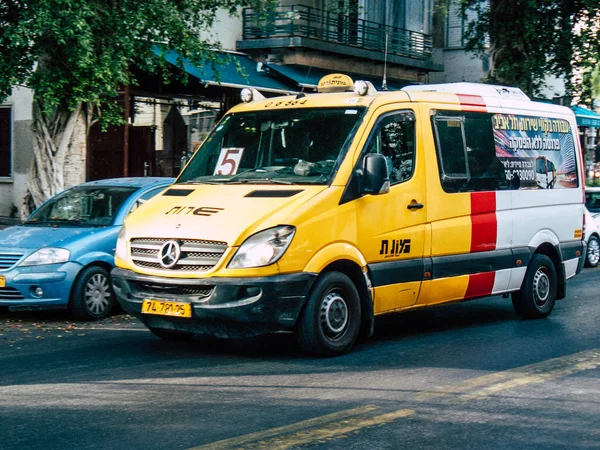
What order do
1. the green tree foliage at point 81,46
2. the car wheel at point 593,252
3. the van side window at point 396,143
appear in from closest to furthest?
the van side window at point 396,143 → the green tree foliage at point 81,46 → the car wheel at point 593,252

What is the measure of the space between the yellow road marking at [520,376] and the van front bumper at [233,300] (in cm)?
150

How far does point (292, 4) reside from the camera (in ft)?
83.9

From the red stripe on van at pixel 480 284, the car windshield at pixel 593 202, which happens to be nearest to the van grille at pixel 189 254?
the red stripe on van at pixel 480 284

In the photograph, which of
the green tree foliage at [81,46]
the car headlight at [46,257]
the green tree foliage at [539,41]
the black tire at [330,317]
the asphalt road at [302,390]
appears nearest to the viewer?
the asphalt road at [302,390]

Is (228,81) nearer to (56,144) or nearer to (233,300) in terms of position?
(56,144)

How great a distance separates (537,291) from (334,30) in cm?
1726

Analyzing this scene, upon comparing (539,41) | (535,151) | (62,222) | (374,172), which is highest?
(539,41)

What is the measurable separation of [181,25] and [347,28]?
1249cm

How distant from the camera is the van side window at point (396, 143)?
8904 millimetres

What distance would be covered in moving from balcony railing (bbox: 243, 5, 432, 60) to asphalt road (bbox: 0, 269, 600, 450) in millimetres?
14662

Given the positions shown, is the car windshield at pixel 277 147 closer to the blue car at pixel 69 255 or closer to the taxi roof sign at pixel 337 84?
the taxi roof sign at pixel 337 84

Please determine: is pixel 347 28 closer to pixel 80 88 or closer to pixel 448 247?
pixel 80 88

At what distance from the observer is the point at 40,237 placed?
1105 cm

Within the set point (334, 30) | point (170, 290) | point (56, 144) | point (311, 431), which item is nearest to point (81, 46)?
point (56, 144)
